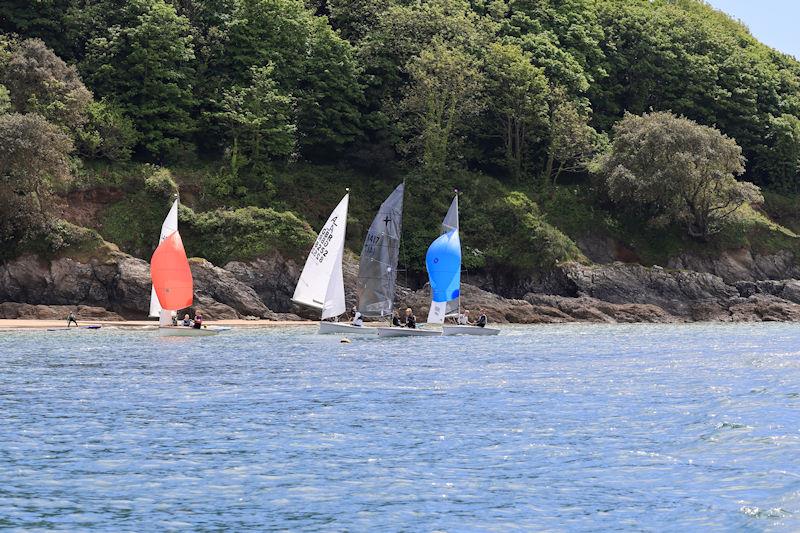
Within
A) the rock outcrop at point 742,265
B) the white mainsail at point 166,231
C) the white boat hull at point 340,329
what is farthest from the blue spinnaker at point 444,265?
the rock outcrop at point 742,265

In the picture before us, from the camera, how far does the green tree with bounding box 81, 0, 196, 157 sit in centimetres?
8350

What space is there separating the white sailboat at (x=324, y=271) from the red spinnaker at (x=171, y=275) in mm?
6168

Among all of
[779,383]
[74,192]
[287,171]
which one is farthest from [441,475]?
[287,171]

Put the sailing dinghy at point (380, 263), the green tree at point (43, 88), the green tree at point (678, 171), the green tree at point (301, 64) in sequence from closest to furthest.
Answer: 1. the sailing dinghy at point (380, 263)
2. the green tree at point (43, 88)
3. the green tree at point (678, 171)
4. the green tree at point (301, 64)

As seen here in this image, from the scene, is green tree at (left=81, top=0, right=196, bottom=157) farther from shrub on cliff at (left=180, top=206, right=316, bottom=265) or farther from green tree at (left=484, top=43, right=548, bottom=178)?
green tree at (left=484, top=43, right=548, bottom=178)

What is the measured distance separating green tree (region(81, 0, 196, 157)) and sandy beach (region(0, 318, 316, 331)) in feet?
66.1

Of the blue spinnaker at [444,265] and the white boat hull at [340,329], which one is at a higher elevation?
the blue spinnaker at [444,265]

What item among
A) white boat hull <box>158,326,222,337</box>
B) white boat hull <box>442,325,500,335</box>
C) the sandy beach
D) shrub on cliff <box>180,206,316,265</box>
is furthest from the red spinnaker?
shrub on cliff <box>180,206,316,265</box>

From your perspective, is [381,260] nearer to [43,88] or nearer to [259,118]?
[259,118]

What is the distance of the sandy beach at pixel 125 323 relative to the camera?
202 ft

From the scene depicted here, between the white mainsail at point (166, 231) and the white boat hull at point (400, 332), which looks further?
the white mainsail at point (166, 231)

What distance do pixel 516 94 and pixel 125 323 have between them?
139ft

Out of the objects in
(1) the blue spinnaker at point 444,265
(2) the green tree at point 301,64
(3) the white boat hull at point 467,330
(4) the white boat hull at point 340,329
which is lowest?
(4) the white boat hull at point 340,329

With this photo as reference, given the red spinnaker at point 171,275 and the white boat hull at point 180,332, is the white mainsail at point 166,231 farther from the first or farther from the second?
the white boat hull at point 180,332
